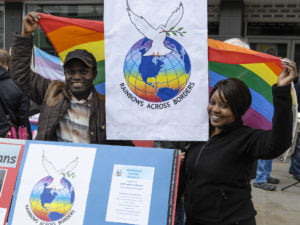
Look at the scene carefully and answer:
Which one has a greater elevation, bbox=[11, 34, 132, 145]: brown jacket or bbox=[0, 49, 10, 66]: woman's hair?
bbox=[0, 49, 10, 66]: woman's hair

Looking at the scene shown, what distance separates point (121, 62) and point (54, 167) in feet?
2.39

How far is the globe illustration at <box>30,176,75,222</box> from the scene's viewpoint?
202cm

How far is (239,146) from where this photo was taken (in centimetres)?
201

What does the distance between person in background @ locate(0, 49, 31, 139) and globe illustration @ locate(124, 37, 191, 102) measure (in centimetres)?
200

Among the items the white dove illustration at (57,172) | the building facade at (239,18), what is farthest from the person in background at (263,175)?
the white dove illustration at (57,172)

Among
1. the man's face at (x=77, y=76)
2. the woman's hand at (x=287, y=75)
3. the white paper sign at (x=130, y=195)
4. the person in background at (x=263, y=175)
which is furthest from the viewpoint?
the person in background at (x=263, y=175)

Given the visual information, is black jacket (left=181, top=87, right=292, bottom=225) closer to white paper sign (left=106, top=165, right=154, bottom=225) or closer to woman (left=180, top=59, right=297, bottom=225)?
woman (left=180, top=59, right=297, bottom=225)

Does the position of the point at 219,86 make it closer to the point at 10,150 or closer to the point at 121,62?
the point at 121,62

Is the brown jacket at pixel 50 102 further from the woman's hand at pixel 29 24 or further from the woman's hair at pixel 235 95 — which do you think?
the woman's hair at pixel 235 95

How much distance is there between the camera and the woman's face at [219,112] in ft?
6.76

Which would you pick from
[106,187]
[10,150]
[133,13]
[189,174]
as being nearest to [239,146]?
[189,174]

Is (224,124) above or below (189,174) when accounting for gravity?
above

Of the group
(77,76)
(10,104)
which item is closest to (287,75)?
(77,76)

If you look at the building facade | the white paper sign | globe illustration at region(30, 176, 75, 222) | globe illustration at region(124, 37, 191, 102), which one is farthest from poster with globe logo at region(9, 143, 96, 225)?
the building facade
